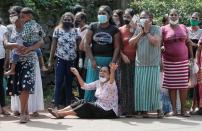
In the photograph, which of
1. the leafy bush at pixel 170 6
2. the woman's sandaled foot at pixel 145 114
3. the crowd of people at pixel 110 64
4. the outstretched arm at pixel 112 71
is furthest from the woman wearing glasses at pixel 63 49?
the leafy bush at pixel 170 6

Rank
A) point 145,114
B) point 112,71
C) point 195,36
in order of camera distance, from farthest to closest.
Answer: point 195,36, point 145,114, point 112,71

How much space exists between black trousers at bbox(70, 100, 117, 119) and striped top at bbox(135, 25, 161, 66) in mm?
1024

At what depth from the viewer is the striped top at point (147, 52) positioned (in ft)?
29.3

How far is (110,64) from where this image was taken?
29.0 feet

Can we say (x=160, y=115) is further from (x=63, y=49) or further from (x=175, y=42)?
(x=63, y=49)

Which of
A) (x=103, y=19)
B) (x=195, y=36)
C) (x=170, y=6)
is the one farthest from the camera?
(x=170, y=6)

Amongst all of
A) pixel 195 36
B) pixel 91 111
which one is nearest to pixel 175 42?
pixel 195 36

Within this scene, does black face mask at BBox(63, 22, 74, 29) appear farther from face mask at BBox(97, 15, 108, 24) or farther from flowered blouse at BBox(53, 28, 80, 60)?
face mask at BBox(97, 15, 108, 24)

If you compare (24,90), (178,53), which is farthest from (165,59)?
(24,90)

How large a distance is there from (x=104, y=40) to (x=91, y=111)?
1.24m

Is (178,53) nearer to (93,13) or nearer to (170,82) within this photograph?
(170,82)

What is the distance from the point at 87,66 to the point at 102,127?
1.94 metres

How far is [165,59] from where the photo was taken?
9.38 meters

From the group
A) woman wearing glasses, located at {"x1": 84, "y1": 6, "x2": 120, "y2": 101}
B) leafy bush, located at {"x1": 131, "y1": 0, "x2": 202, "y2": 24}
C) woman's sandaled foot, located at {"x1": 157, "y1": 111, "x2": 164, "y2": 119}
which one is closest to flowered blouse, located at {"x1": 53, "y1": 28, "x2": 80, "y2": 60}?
woman wearing glasses, located at {"x1": 84, "y1": 6, "x2": 120, "y2": 101}
